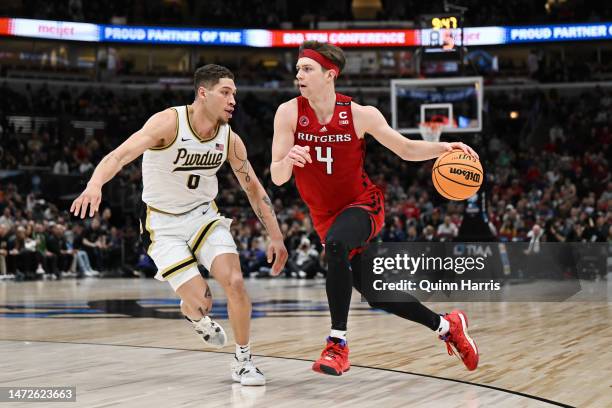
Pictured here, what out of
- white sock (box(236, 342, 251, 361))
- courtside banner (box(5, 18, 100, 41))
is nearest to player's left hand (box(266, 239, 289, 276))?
white sock (box(236, 342, 251, 361))

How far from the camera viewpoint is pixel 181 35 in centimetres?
3108

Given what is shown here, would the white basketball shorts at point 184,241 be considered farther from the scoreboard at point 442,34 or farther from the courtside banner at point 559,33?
the courtside banner at point 559,33

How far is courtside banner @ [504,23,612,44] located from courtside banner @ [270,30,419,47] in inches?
143

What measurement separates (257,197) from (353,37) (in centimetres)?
2633

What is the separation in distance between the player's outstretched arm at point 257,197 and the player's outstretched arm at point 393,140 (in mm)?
805

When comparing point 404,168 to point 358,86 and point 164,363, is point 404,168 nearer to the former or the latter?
point 358,86

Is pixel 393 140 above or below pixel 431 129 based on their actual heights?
below

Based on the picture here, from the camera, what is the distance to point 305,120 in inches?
211

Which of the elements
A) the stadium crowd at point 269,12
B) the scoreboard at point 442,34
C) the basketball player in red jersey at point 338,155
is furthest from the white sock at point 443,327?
the stadium crowd at point 269,12

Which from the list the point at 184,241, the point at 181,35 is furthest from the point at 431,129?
the point at 181,35

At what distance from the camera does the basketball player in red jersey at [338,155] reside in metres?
5.28

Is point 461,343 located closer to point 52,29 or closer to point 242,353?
point 242,353

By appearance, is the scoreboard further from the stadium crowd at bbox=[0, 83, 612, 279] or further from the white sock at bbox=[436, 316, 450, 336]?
the white sock at bbox=[436, 316, 450, 336]

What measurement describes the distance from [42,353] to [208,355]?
1290mm
